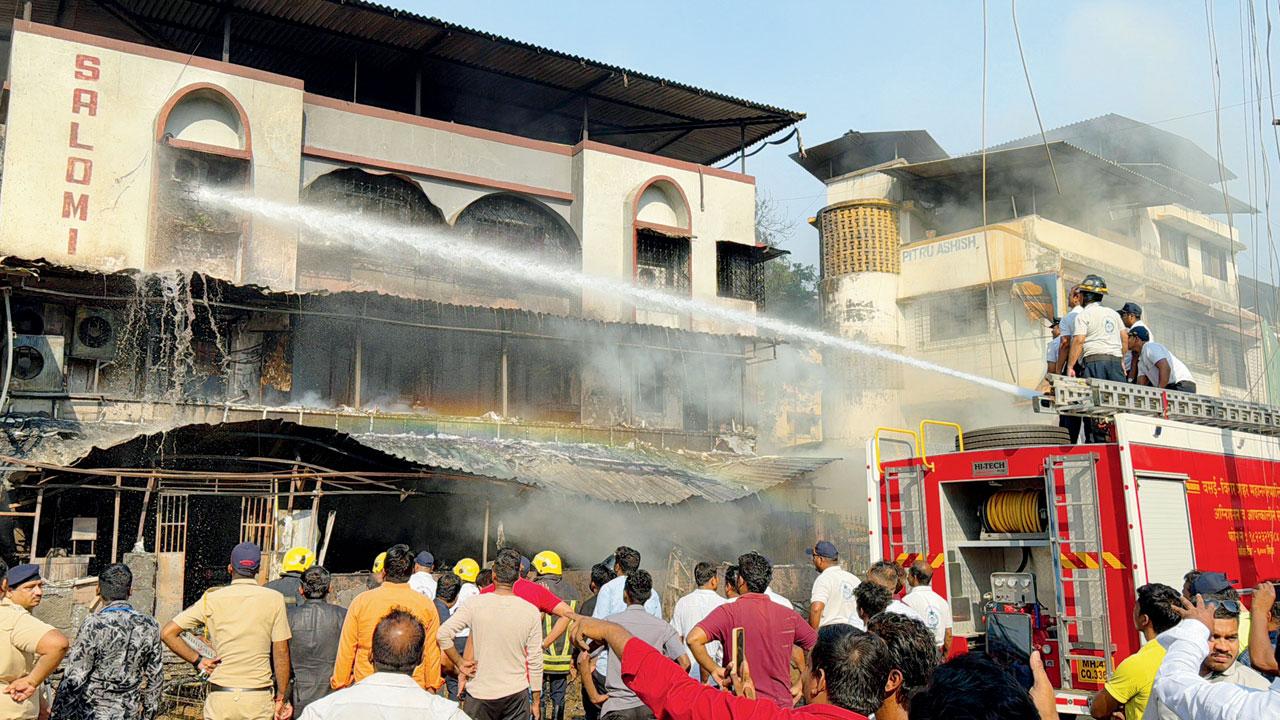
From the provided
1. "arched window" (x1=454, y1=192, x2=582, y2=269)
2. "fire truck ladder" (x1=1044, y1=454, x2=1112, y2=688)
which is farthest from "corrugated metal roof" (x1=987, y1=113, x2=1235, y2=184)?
"fire truck ladder" (x1=1044, y1=454, x2=1112, y2=688)

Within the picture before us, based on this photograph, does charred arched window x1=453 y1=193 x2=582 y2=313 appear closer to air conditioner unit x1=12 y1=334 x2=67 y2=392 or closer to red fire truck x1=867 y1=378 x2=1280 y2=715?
air conditioner unit x1=12 y1=334 x2=67 y2=392

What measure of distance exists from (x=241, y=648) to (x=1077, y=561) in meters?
6.12

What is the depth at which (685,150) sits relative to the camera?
25703 millimetres

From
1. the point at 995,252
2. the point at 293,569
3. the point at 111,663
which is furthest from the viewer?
the point at 995,252

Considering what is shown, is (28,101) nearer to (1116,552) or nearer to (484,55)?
(484,55)

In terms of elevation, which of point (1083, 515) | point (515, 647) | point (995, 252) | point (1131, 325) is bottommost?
point (515, 647)

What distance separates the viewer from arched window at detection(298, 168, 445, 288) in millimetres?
17922

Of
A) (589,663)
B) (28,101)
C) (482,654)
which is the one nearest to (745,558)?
(589,663)

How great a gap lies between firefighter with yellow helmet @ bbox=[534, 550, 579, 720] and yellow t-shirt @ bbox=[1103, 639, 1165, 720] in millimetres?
5020

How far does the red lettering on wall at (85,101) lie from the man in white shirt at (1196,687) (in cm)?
1662

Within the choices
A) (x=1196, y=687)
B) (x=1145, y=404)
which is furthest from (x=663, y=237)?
(x=1196, y=687)

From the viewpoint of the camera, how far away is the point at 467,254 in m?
19.9

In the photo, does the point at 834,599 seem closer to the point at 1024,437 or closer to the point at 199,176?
the point at 1024,437

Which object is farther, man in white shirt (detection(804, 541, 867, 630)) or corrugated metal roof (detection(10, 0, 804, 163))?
corrugated metal roof (detection(10, 0, 804, 163))
